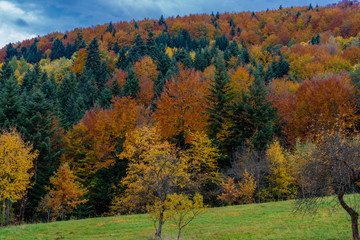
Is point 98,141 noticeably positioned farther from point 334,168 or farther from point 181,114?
point 334,168

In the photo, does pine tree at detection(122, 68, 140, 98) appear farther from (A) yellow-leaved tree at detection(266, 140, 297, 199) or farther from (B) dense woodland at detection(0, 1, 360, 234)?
(A) yellow-leaved tree at detection(266, 140, 297, 199)

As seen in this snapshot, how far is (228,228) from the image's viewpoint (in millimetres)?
20422

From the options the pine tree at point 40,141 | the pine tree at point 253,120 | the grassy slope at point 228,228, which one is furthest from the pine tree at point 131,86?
the grassy slope at point 228,228

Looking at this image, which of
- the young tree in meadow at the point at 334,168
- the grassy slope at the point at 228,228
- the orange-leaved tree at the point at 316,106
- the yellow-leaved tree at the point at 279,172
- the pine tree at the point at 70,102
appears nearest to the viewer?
the young tree in meadow at the point at 334,168

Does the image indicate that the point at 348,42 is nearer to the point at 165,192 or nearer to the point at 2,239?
the point at 165,192

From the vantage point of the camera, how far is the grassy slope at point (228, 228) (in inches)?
706

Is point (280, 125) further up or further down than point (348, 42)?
further down

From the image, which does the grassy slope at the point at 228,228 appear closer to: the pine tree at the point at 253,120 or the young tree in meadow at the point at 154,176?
the young tree in meadow at the point at 154,176

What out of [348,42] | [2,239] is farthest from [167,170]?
[348,42]

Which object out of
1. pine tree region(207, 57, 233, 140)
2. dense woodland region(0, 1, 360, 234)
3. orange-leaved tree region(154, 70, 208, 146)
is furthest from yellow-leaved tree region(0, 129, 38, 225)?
pine tree region(207, 57, 233, 140)

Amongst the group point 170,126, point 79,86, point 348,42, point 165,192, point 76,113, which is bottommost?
point 165,192

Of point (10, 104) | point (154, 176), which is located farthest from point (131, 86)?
point (154, 176)

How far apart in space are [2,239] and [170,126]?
25331mm

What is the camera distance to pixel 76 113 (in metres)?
65.4
